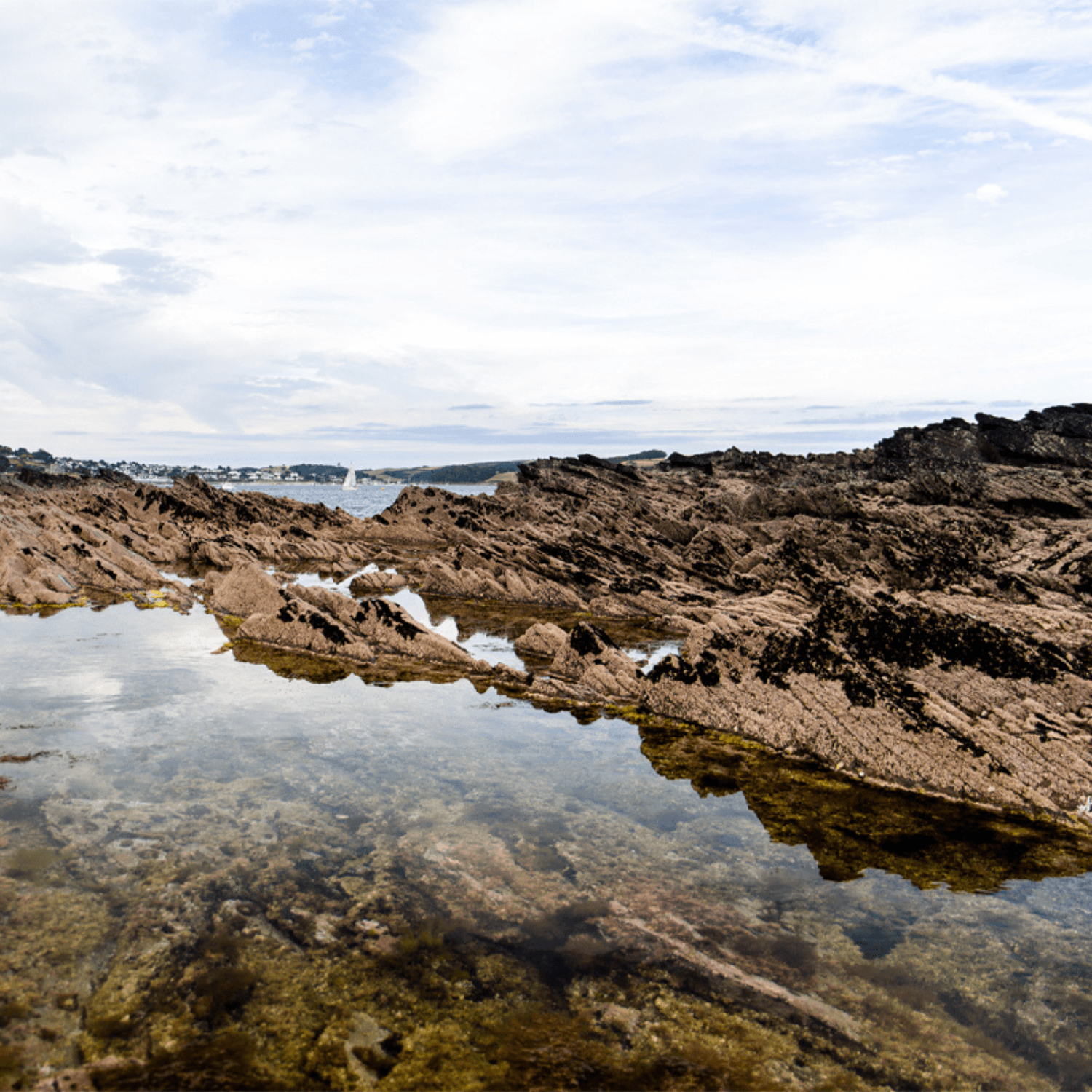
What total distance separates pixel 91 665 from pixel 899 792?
76.7 ft

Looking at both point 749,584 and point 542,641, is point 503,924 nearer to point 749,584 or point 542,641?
point 542,641

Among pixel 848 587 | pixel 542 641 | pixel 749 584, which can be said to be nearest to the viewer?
pixel 848 587

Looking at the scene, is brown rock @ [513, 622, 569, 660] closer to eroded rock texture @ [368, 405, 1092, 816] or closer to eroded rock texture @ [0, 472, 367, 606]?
eroded rock texture @ [368, 405, 1092, 816]

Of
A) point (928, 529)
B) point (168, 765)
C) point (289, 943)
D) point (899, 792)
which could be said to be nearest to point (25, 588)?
point (168, 765)

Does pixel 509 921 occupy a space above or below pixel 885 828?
above

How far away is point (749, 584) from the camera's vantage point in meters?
38.6

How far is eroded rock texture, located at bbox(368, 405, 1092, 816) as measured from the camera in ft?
52.0

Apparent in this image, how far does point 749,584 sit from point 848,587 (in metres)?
14.9

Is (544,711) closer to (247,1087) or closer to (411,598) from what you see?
(247,1087)

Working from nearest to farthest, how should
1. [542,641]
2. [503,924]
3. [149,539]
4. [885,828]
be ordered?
[503,924]
[885,828]
[542,641]
[149,539]

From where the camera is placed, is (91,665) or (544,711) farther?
(91,665)

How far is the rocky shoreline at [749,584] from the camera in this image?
1633 centimetres

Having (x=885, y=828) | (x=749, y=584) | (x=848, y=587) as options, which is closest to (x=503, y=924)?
(x=885, y=828)

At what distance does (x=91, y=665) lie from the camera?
74.5 feet
